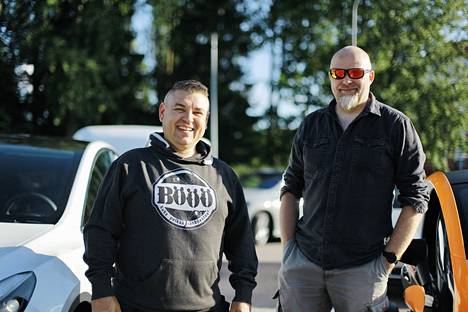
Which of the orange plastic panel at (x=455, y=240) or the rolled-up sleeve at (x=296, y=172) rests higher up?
the rolled-up sleeve at (x=296, y=172)

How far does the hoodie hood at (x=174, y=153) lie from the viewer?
2.75 meters

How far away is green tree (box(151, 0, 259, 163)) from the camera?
1039 inches

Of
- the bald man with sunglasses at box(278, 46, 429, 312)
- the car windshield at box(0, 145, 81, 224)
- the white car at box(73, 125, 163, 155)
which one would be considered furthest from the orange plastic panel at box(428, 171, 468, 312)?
the white car at box(73, 125, 163, 155)

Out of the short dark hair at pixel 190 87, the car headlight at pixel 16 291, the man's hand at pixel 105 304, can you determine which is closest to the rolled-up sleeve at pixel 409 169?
the short dark hair at pixel 190 87

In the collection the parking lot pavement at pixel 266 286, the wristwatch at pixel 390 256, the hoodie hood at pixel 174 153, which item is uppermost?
the hoodie hood at pixel 174 153

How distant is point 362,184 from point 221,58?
964 inches

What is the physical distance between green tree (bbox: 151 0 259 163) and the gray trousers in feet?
74.4

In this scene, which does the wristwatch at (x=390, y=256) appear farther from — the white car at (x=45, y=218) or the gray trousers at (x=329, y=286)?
the white car at (x=45, y=218)

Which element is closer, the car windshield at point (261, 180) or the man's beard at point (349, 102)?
the man's beard at point (349, 102)

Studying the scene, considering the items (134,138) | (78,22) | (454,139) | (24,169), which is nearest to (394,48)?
(454,139)

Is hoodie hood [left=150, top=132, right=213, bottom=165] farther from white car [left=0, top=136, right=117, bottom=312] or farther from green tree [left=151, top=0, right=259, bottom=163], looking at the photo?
green tree [left=151, top=0, right=259, bottom=163]

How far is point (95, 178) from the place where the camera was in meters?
4.34

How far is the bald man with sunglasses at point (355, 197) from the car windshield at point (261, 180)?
955 cm

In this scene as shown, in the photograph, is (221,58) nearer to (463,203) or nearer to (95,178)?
(95,178)
